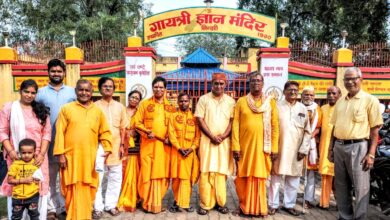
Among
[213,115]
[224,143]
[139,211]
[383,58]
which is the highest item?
[383,58]

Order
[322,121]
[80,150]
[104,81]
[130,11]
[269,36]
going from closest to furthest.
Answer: [80,150] → [104,81] → [322,121] → [269,36] → [130,11]

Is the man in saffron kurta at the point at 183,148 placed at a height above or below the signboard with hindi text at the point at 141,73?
below

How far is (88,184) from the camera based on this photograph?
3.67 meters

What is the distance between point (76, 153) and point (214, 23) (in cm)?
577

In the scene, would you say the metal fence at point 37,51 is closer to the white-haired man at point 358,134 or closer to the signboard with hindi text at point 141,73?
the signboard with hindi text at point 141,73

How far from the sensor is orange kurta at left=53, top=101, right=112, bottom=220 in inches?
142

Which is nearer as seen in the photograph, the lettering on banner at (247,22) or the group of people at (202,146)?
the group of people at (202,146)

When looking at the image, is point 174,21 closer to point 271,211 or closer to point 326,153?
point 326,153

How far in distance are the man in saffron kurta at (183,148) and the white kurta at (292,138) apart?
109 cm

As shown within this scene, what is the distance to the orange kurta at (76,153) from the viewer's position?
3596mm

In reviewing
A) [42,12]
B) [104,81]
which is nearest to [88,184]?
[104,81]

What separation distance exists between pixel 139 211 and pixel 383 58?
25.2ft

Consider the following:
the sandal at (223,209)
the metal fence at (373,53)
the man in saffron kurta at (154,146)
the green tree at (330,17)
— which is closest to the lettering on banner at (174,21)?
the metal fence at (373,53)

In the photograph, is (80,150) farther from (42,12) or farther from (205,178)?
(42,12)
